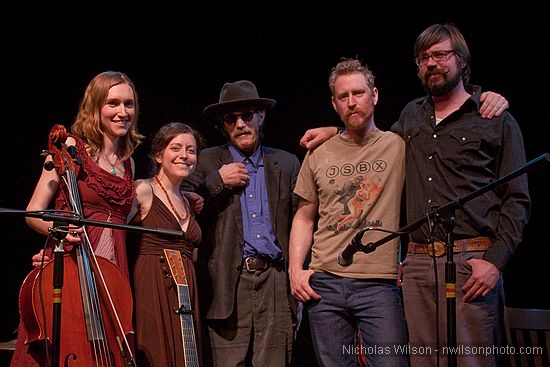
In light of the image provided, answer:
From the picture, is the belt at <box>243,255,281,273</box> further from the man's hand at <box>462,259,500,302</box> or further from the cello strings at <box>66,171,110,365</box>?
the man's hand at <box>462,259,500,302</box>

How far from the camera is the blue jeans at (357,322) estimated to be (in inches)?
120

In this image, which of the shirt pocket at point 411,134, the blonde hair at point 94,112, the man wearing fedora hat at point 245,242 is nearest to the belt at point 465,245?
the shirt pocket at point 411,134

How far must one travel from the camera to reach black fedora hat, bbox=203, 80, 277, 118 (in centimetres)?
389

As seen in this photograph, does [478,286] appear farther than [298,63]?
No

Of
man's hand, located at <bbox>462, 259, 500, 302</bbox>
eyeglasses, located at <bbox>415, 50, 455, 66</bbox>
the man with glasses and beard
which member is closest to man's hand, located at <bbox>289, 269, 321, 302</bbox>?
the man with glasses and beard

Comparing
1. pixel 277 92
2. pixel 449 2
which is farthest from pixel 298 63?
pixel 449 2

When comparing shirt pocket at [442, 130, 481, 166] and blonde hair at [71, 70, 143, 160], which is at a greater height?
blonde hair at [71, 70, 143, 160]

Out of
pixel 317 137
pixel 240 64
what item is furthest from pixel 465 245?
pixel 240 64

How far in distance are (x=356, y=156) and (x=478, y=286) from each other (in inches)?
32.1

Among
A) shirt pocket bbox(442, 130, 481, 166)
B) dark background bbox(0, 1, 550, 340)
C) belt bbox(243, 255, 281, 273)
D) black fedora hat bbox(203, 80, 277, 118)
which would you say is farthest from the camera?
dark background bbox(0, 1, 550, 340)

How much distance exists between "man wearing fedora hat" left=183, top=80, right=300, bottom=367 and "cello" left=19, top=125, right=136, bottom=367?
71cm

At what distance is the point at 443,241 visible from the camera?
2.98 meters

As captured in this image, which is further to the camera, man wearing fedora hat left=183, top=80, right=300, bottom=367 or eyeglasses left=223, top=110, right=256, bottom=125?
eyeglasses left=223, top=110, right=256, bottom=125

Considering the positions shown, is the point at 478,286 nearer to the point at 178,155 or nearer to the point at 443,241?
the point at 443,241
